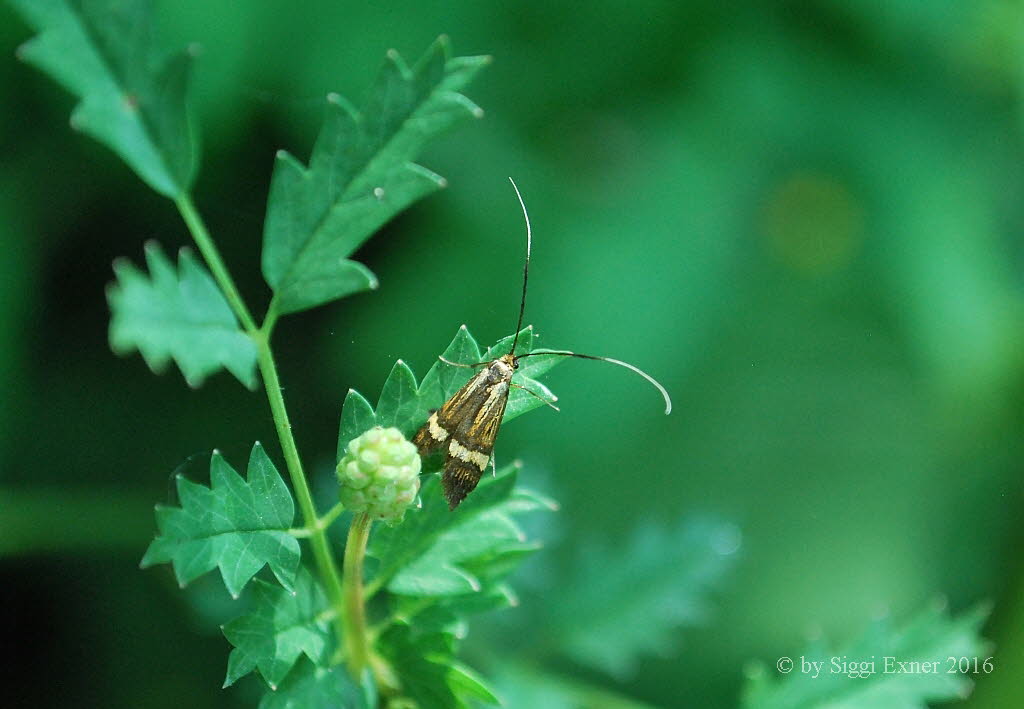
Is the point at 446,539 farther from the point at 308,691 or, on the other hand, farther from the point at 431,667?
the point at 308,691

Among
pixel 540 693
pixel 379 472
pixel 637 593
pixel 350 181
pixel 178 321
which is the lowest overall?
pixel 540 693

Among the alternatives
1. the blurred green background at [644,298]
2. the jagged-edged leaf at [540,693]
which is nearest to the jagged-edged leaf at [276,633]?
the jagged-edged leaf at [540,693]

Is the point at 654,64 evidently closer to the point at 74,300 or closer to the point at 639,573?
the point at 639,573

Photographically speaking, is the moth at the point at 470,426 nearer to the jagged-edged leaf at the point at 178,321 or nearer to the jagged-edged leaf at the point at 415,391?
the jagged-edged leaf at the point at 415,391

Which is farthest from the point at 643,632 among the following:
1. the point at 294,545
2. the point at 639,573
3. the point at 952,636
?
the point at 294,545

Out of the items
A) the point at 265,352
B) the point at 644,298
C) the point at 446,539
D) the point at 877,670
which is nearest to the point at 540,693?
the point at 877,670

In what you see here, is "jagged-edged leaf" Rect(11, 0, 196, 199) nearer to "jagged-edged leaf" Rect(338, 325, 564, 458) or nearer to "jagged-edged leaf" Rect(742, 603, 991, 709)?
"jagged-edged leaf" Rect(338, 325, 564, 458)

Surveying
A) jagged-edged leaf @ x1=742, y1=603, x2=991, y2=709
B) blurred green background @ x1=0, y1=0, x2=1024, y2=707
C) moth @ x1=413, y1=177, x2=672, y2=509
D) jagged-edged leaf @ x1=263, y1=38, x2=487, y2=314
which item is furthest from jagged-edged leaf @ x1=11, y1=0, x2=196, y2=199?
jagged-edged leaf @ x1=742, y1=603, x2=991, y2=709
